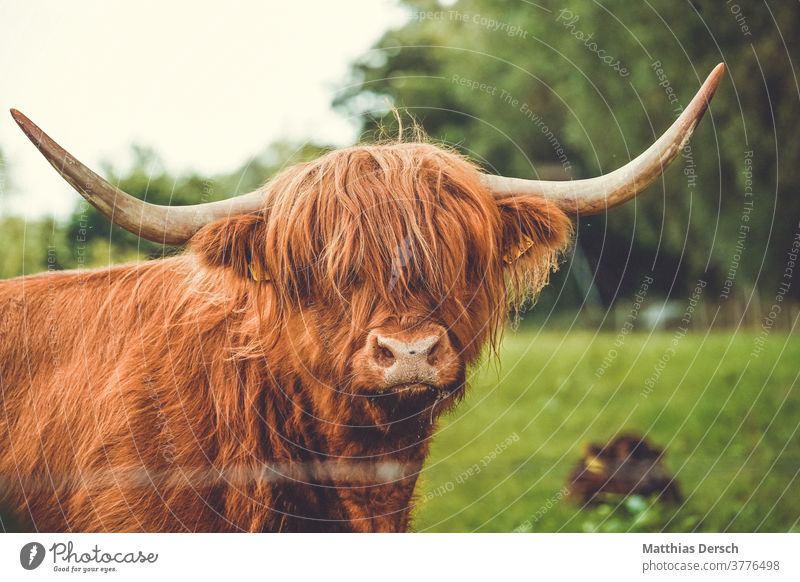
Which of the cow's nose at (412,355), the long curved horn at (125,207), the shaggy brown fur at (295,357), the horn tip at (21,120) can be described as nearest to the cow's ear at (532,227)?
the shaggy brown fur at (295,357)

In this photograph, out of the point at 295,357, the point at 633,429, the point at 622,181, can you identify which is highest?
the point at 622,181

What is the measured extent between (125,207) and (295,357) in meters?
0.71

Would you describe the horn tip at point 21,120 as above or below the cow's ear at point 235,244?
above

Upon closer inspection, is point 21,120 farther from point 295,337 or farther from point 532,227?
point 532,227

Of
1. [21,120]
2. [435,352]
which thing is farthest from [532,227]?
[21,120]

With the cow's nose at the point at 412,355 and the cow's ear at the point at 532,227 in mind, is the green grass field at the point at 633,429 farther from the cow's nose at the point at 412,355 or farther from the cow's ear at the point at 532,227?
the cow's nose at the point at 412,355

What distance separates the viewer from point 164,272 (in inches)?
123

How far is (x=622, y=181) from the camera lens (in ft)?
9.13

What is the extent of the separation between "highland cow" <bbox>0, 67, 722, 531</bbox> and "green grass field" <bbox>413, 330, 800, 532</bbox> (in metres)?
0.48

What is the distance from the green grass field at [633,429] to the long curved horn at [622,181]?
67 cm

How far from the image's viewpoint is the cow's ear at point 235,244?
2.64 metres

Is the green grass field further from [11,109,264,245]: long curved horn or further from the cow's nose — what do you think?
[11,109,264,245]: long curved horn

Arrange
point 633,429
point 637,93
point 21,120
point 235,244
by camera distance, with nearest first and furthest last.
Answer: point 21,120, point 235,244, point 633,429, point 637,93

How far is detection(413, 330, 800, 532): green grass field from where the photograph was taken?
14.7 feet
